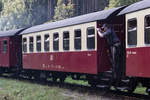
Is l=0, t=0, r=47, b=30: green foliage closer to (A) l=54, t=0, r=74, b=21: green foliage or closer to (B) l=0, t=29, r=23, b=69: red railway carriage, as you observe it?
(A) l=54, t=0, r=74, b=21: green foliage

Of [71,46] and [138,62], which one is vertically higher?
[71,46]

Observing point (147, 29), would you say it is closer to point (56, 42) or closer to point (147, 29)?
point (147, 29)

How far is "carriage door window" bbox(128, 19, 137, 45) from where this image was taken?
11645 millimetres

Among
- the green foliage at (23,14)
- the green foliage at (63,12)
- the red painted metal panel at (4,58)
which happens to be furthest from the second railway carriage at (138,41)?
the green foliage at (23,14)

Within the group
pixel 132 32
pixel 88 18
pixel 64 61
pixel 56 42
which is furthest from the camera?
pixel 56 42

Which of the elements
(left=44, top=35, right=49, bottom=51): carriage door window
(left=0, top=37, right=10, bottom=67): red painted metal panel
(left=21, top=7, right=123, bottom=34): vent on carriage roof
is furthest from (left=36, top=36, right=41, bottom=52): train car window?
(left=0, top=37, right=10, bottom=67): red painted metal panel

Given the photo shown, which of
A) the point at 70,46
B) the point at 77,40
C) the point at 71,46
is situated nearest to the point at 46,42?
the point at 70,46

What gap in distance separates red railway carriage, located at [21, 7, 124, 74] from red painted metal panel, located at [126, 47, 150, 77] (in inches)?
84.8

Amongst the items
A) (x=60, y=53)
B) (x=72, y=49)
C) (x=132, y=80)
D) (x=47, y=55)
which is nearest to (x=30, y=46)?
(x=47, y=55)

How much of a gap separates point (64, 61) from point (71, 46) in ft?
3.50

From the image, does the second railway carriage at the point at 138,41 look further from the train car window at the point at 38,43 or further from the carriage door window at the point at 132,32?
the train car window at the point at 38,43

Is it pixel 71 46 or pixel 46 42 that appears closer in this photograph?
pixel 71 46

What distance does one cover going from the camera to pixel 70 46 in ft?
52.8

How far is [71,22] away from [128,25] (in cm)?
473
